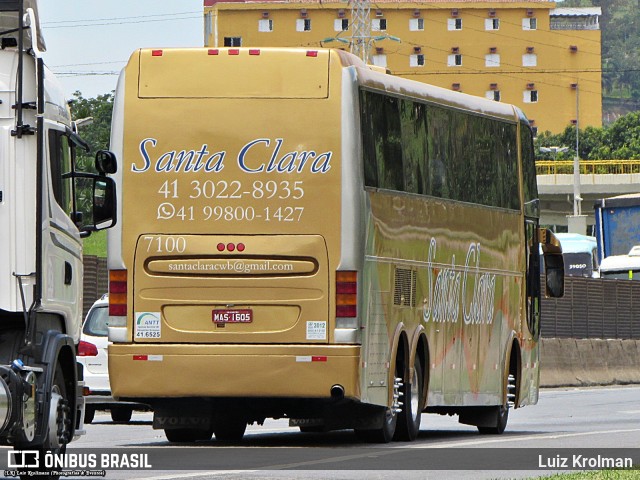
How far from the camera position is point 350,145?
56.0 ft

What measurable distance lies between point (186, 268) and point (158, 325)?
23.9 inches

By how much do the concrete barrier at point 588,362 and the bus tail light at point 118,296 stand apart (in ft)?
71.0

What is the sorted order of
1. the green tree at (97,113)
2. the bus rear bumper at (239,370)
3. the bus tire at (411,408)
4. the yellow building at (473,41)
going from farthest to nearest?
the yellow building at (473,41), the green tree at (97,113), the bus tire at (411,408), the bus rear bumper at (239,370)

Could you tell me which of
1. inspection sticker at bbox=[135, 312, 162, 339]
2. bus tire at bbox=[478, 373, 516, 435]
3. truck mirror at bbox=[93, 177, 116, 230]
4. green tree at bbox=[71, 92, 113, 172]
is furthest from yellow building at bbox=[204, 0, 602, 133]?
truck mirror at bbox=[93, 177, 116, 230]

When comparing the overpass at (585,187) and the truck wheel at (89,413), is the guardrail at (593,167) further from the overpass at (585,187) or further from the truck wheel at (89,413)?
the truck wheel at (89,413)

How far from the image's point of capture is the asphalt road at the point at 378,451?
559 inches

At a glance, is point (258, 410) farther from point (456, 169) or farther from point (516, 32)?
point (516, 32)

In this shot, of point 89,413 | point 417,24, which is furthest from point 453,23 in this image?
point 89,413

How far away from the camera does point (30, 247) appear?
12.2 m

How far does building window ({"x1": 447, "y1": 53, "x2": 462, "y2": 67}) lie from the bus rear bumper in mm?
154334

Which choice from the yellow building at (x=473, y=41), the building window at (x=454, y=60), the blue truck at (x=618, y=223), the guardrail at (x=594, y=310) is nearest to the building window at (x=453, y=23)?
the yellow building at (x=473, y=41)

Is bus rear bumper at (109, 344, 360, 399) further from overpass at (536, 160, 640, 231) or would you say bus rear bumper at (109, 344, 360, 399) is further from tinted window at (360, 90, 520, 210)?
overpass at (536, 160, 640, 231)

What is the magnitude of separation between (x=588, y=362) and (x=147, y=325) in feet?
81.7

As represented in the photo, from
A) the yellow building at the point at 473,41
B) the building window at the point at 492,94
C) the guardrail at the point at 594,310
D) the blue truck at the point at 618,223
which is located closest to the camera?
the guardrail at the point at 594,310
